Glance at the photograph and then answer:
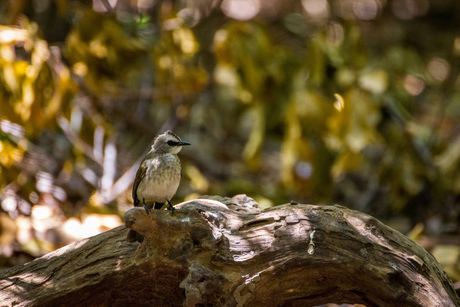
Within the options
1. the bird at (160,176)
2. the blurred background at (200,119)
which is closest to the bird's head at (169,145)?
the bird at (160,176)

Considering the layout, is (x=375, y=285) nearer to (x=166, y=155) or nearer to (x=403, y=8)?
(x=166, y=155)

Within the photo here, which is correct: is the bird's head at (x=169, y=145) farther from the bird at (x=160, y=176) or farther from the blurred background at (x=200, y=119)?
the blurred background at (x=200, y=119)

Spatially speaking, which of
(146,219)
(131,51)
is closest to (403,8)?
(131,51)

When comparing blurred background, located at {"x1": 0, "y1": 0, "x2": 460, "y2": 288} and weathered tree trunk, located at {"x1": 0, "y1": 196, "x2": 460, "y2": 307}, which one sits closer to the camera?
weathered tree trunk, located at {"x1": 0, "y1": 196, "x2": 460, "y2": 307}

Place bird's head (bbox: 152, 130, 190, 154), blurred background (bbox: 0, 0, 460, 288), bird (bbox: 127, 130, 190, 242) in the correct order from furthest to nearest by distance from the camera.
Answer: blurred background (bbox: 0, 0, 460, 288) < bird's head (bbox: 152, 130, 190, 154) < bird (bbox: 127, 130, 190, 242)

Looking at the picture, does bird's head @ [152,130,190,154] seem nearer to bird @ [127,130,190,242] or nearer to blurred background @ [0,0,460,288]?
bird @ [127,130,190,242]

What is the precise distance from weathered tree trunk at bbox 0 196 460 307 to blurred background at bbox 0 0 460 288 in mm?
1939

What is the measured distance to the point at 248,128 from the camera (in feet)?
36.6

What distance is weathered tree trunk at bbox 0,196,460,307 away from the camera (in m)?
3.31

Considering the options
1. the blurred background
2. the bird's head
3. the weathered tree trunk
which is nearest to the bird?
the bird's head

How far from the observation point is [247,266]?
11.1ft

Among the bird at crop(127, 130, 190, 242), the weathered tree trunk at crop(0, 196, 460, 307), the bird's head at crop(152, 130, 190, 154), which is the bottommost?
the weathered tree trunk at crop(0, 196, 460, 307)

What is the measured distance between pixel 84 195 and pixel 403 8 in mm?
9042

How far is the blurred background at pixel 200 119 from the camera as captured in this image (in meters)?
5.88
